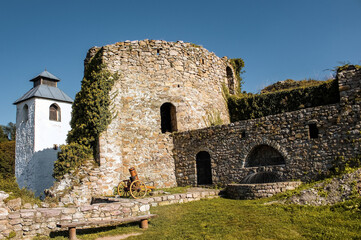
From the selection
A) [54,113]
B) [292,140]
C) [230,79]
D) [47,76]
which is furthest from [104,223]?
[47,76]

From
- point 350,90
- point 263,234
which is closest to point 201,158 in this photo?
point 350,90

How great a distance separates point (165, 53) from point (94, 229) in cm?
1002

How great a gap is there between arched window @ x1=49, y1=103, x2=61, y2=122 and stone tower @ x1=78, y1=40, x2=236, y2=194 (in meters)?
14.8

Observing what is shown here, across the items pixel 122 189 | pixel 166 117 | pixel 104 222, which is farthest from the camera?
pixel 166 117

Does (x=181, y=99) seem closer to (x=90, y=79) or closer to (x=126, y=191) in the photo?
(x=90, y=79)

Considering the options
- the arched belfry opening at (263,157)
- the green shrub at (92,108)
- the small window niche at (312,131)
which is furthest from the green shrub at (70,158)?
the small window niche at (312,131)

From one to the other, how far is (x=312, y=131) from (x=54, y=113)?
24740mm

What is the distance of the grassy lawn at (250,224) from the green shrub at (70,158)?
195 inches

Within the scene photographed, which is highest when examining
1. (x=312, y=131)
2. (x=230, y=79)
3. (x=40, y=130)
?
(x=230, y=79)

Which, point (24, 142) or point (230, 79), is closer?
point (230, 79)

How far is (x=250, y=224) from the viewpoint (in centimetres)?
744

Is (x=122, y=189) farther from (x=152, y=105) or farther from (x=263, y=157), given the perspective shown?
(x=263, y=157)

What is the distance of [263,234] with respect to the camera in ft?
21.9

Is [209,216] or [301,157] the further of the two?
[301,157]
